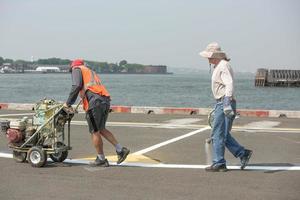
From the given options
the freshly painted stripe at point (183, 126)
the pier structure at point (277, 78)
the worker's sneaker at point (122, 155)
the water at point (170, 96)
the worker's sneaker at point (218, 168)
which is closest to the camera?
the worker's sneaker at point (218, 168)

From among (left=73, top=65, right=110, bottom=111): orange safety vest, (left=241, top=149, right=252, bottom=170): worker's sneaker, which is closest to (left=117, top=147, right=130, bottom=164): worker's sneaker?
(left=73, top=65, right=110, bottom=111): orange safety vest

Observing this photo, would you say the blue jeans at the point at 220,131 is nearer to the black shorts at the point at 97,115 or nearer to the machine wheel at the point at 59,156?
the black shorts at the point at 97,115

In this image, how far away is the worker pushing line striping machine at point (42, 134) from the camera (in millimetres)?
8523

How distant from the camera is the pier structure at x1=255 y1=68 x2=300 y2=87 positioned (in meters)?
103

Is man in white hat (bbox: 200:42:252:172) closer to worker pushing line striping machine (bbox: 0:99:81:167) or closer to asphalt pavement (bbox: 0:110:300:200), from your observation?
asphalt pavement (bbox: 0:110:300:200)

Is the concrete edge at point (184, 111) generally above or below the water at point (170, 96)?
above

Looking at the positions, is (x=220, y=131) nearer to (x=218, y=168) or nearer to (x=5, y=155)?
(x=218, y=168)

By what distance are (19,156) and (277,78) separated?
99.3 m

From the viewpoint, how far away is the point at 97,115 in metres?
8.34

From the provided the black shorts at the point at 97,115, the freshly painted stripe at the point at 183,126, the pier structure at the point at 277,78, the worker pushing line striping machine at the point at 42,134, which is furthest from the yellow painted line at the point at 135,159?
the pier structure at the point at 277,78

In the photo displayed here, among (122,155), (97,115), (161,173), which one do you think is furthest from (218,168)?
(97,115)

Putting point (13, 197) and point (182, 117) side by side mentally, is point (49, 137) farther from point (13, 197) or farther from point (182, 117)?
point (182, 117)

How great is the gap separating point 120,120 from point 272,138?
5.59 m

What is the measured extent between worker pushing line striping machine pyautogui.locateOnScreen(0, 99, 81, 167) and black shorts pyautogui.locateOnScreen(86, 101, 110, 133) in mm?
387
